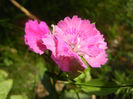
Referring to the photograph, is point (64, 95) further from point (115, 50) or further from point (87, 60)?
point (115, 50)

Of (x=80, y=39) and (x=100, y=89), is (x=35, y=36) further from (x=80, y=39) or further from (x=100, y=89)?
(x=100, y=89)

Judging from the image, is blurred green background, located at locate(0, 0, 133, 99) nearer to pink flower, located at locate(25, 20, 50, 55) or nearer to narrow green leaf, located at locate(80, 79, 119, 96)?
narrow green leaf, located at locate(80, 79, 119, 96)

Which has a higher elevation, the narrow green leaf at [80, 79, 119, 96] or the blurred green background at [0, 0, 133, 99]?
the blurred green background at [0, 0, 133, 99]

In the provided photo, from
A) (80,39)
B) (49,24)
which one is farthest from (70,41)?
(49,24)

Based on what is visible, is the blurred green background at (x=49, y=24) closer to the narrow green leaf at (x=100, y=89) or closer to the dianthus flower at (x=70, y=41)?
the narrow green leaf at (x=100, y=89)

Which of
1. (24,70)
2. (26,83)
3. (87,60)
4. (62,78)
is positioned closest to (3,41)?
(24,70)

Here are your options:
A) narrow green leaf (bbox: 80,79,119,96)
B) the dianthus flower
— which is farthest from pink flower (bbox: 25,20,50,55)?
narrow green leaf (bbox: 80,79,119,96)

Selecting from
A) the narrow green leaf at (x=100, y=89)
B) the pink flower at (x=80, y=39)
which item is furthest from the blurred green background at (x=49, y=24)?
the pink flower at (x=80, y=39)
